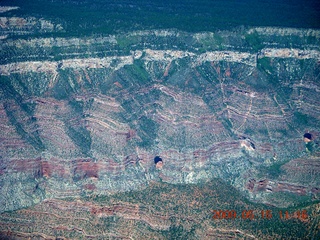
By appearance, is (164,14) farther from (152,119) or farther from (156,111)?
(152,119)

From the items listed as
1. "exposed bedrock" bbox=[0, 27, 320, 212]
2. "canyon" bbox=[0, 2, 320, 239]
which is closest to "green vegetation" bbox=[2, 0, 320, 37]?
"canyon" bbox=[0, 2, 320, 239]

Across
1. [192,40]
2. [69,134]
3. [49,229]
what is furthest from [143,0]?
[49,229]
